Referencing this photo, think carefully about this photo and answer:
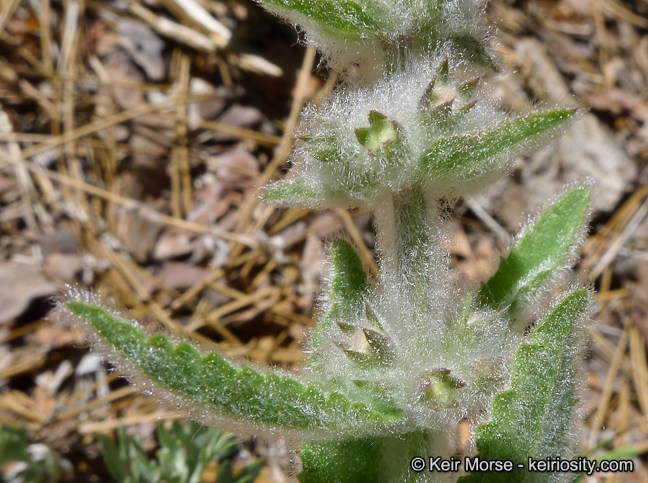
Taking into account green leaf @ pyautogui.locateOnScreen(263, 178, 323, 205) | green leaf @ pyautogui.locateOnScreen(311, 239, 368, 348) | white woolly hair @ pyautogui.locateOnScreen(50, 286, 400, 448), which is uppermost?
green leaf @ pyautogui.locateOnScreen(263, 178, 323, 205)

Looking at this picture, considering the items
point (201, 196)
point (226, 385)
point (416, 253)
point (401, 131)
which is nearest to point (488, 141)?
point (401, 131)

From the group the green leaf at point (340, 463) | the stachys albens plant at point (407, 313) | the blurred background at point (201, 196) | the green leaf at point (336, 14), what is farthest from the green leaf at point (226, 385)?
the blurred background at point (201, 196)

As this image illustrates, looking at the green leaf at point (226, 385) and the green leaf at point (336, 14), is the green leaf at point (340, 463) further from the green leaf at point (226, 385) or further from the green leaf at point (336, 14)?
the green leaf at point (336, 14)

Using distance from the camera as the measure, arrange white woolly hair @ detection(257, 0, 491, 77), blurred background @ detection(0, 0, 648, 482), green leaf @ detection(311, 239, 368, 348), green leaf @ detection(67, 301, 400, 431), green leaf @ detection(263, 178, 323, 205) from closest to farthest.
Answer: green leaf @ detection(67, 301, 400, 431), white woolly hair @ detection(257, 0, 491, 77), green leaf @ detection(263, 178, 323, 205), green leaf @ detection(311, 239, 368, 348), blurred background @ detection(0, 0, 648, 482)

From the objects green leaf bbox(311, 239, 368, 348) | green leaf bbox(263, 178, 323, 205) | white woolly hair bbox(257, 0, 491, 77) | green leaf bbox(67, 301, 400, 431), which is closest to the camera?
green leaf bbox(67, 301, 400, 431)

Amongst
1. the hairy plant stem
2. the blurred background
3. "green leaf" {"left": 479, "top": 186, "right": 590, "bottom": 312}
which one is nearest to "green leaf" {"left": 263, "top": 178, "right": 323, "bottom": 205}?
the hairy plant stem

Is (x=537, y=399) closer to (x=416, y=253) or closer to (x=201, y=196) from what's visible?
(x=416, y=253)

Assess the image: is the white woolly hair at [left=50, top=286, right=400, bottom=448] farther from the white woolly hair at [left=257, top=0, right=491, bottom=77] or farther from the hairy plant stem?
the white woolly hair at [left=257, top=0, right=491, bottom=77]
